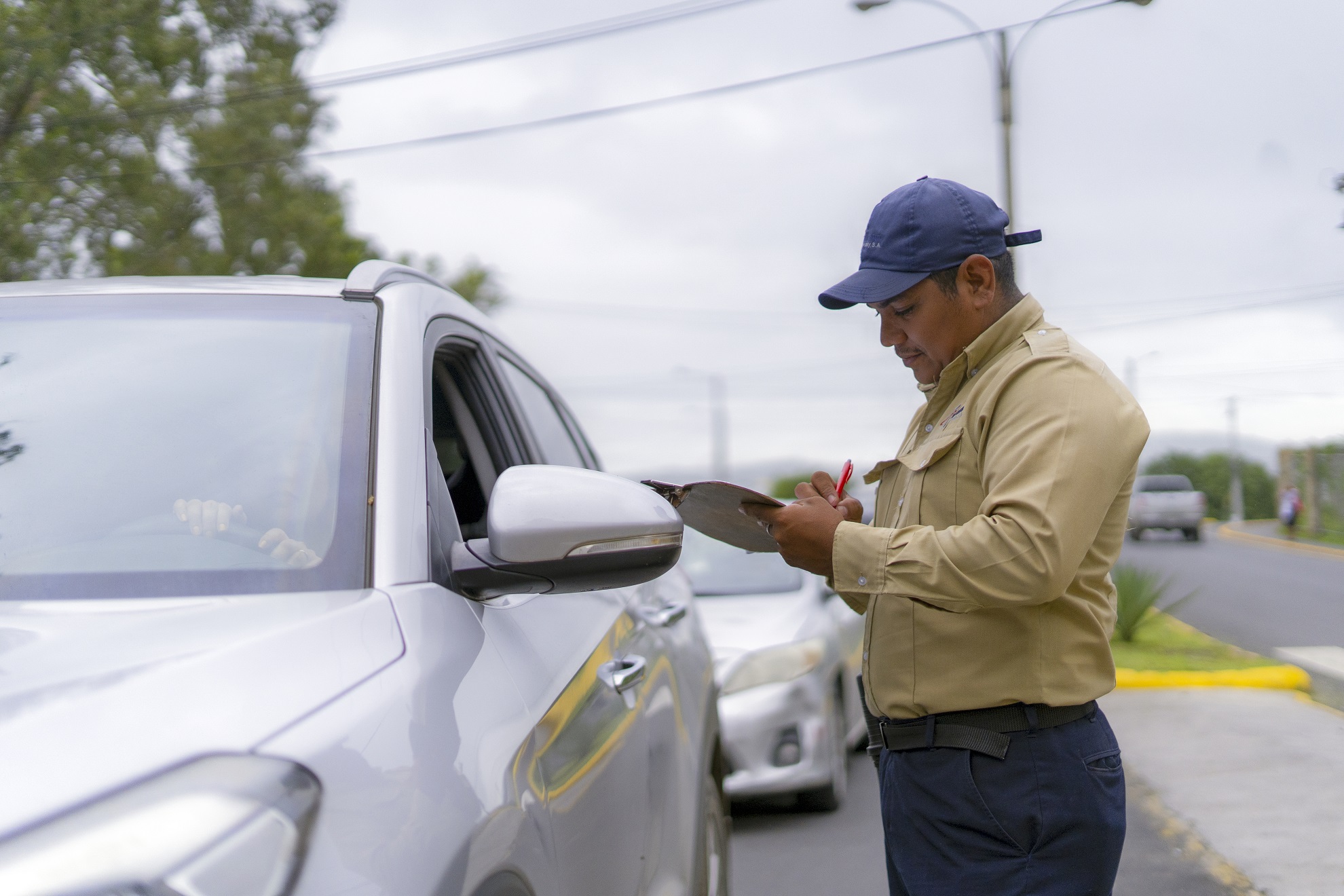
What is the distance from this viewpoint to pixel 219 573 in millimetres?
1731

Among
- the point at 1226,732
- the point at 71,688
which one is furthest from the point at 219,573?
the point at 1226,732

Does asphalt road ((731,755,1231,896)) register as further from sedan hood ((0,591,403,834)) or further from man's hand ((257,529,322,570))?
sedan hood ((0,591,403,834))

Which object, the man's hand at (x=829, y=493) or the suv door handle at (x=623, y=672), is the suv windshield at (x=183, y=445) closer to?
the suv door handle at (x=623, y=672)

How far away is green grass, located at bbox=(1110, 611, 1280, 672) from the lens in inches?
398

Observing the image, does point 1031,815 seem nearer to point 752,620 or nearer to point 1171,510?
point 752,620

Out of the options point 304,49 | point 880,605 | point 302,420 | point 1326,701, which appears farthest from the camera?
point 304,49

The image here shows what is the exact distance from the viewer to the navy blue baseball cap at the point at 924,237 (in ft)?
7.64

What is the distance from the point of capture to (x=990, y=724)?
2268 mm

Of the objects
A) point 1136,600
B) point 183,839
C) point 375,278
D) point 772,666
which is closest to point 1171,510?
point 1136,600

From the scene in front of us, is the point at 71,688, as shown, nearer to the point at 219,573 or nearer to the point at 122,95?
the point at 219,573

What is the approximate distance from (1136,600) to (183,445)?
10.9 metres

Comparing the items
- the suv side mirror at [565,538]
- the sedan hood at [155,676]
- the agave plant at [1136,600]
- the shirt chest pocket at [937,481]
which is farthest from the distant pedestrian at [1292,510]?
the sedan hood at [155,676]

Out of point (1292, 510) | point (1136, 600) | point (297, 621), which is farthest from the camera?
point (1292, 510)

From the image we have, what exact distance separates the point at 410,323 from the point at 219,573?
26.8 inches
